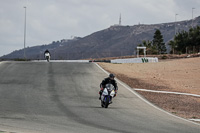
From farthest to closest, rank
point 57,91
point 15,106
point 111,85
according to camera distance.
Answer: point 57,91, point 111,85, point 15,106

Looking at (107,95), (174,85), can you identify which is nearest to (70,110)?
(107,95)

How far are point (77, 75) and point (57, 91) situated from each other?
28.9ft

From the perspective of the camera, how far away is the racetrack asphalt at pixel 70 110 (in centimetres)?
1124

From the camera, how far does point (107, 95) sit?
17.3 meters

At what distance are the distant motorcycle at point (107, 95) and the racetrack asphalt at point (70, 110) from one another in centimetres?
32

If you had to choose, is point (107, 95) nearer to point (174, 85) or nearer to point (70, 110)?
point (70, 110)

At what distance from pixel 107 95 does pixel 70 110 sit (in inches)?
94.0

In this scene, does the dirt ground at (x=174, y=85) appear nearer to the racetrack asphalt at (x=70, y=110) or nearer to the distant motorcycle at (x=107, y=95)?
the racetrack asphalt at (x=70, y=110)

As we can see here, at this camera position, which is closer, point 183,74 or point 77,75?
point 77,75

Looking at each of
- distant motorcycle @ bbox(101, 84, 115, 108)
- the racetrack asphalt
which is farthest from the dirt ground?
distant motorcycle @ bbox(101, 84, 115, 108)

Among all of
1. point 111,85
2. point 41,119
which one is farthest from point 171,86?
point 41,119

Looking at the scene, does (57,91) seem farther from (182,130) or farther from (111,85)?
(182,130)

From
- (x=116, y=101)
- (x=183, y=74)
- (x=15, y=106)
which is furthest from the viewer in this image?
(x=183, y=74)

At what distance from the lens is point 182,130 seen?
11773mm
